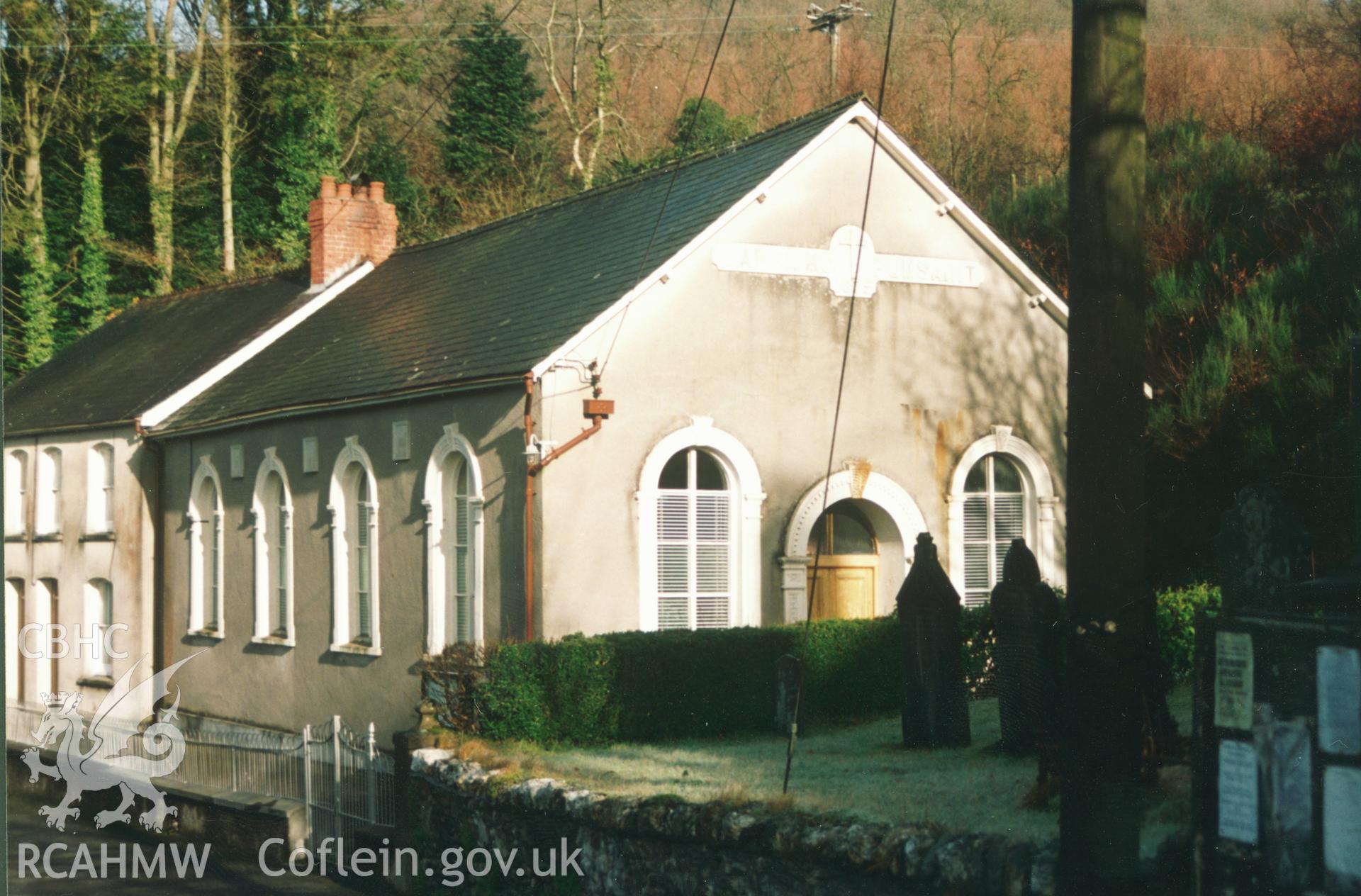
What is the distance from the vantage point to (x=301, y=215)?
37.2 m

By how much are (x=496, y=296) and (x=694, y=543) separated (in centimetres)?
541

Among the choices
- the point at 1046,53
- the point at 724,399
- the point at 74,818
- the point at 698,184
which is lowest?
the point at 74,818

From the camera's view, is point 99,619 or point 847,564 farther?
point 99,619

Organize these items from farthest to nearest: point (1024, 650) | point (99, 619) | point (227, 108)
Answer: point (227, 108)
point (99, 619)
point (1024, 650)

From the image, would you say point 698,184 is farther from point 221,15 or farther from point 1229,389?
point 221,15

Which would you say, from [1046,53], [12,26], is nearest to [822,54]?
[1046,53]

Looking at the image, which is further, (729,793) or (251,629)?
(251,629)

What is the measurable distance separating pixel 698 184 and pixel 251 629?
10.5 m

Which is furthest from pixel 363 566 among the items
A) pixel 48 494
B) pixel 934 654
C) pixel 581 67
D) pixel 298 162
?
pixel 581 67

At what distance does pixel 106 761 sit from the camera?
20484mm

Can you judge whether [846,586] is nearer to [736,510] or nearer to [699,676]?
[736,510]

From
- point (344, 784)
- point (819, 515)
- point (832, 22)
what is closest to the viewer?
point (344, 784)

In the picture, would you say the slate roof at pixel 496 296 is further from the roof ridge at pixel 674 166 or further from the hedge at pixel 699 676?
the hedge at pixel 699 676

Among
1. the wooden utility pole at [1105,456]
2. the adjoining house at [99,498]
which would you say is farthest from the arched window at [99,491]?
the wooden utility pole at [1105,456]
